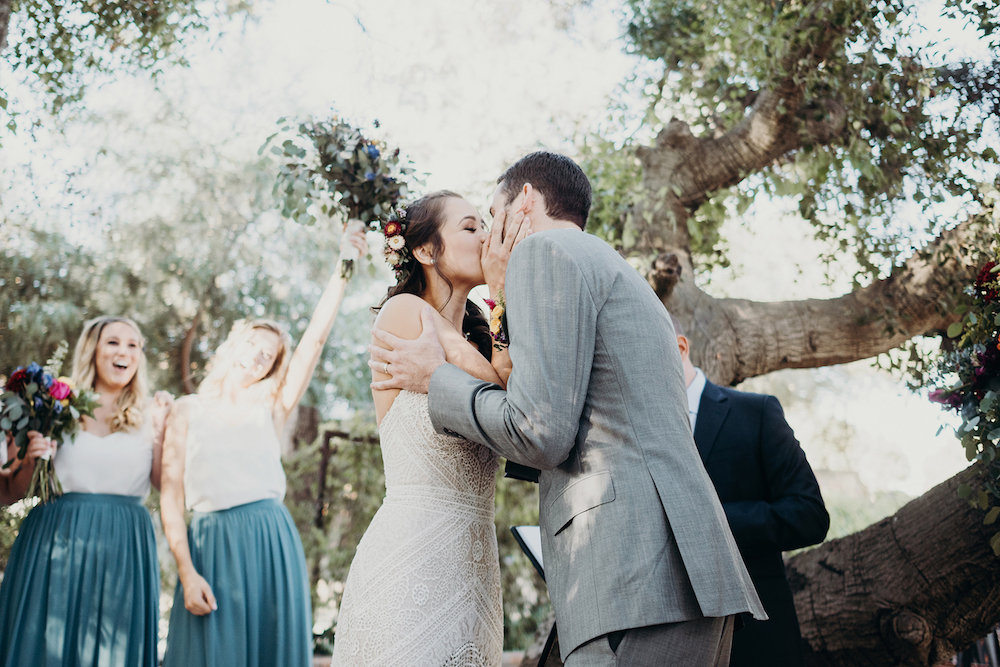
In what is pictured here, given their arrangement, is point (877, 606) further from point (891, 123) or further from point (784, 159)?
point (784, 159)

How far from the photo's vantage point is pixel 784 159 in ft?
19.1

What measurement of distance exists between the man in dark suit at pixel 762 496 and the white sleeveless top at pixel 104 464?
3.19 m

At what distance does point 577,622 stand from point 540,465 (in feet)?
1.12

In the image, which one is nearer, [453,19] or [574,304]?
[574,304]

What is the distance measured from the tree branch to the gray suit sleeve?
2.88 meters

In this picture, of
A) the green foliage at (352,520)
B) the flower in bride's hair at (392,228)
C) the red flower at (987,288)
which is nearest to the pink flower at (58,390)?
the flower in bride's hair at (392,228)

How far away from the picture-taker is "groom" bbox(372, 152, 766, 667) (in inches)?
59.8

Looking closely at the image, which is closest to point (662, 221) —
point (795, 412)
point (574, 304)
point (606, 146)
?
point (606, 146)

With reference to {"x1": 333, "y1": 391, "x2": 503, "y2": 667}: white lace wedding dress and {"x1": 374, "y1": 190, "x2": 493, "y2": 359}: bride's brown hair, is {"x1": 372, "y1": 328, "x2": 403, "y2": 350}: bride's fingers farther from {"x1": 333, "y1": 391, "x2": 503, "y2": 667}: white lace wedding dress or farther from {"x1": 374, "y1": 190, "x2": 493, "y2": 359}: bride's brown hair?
{"x1": 374, "y1": 190, "x2": 493, "y2": 359}: bride's brown hair

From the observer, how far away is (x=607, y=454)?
5.35ft

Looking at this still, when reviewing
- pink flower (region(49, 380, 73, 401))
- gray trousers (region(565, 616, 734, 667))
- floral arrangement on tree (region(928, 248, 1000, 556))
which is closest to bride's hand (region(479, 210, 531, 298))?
gray trousers (region(565, 616, 734, 667))

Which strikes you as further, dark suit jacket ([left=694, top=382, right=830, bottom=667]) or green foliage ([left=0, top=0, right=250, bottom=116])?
green foliage ([left=0, top=0, right=250, bottom=116])

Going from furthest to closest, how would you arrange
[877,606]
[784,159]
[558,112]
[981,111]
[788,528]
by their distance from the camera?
[558,112]
[784,159]
[981,111]
[877,606]
[788,528]

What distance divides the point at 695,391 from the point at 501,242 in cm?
128
